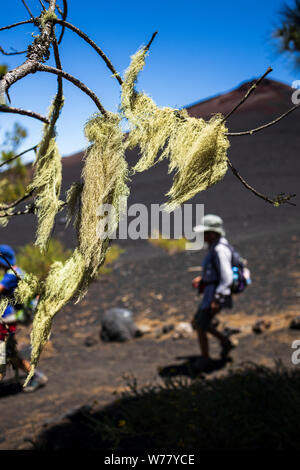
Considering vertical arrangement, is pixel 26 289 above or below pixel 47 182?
below

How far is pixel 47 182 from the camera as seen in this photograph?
1.89 metres

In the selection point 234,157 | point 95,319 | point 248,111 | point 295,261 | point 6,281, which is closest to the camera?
point 6,281

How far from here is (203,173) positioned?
1.53m

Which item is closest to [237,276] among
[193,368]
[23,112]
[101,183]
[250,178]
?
[193,368]

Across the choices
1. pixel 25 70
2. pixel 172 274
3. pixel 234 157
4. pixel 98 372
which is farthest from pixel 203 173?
pixel 234 157

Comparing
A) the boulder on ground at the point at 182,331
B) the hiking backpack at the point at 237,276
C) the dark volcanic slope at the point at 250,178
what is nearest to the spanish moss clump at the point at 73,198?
the hiking backpack at the point at 237,276

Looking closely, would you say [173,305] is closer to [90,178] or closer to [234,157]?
[90,178]

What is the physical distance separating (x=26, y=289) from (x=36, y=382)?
12.5 feet

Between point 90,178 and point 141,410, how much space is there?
2498 millimetres

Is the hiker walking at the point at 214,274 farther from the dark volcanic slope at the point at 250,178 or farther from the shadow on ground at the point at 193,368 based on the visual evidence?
the dark volcanic slope at the point at 250,178

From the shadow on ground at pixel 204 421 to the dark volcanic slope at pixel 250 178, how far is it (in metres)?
8.87

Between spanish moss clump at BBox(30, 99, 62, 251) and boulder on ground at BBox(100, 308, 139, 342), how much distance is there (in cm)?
517

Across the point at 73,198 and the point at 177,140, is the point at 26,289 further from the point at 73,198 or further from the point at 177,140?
the point at 177,140

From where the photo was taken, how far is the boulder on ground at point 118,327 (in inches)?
271
